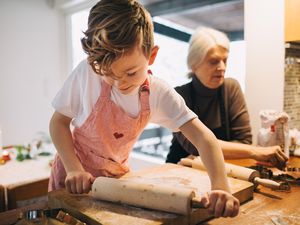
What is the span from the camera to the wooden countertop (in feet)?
1.99

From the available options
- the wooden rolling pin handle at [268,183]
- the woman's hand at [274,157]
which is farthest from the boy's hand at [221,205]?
the woman's hand at [274,157]

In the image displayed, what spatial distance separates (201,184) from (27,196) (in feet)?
3.39

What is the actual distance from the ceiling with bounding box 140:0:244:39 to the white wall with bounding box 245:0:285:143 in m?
0.26

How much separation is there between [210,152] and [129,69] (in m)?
0.27

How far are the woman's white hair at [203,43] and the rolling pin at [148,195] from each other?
89cm

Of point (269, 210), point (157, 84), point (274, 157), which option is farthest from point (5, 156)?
point (269, 210)

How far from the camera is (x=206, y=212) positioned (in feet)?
2.05

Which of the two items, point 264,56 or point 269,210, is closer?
point 269,210

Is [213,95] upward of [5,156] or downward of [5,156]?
upward

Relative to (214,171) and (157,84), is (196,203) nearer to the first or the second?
(214,171)

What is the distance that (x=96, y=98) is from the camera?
0.78 m

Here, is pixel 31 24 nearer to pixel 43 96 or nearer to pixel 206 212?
pixel 43 96

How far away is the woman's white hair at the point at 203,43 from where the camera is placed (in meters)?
1.37

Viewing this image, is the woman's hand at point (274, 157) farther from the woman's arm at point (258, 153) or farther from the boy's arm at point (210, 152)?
the boy's arm at point (210, 152)
